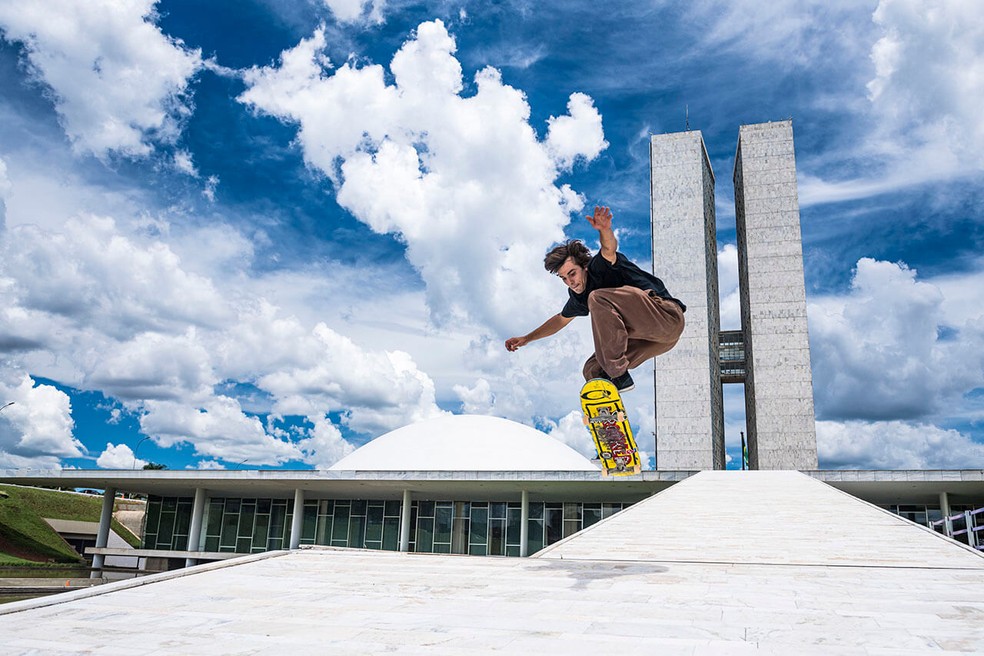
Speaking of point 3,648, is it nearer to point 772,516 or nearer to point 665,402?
point 772,516

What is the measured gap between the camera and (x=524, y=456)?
42156mm

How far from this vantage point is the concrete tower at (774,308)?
53.9 m

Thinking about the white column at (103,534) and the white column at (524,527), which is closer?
the white column at (524,527)

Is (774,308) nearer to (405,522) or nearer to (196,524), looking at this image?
(405,522)

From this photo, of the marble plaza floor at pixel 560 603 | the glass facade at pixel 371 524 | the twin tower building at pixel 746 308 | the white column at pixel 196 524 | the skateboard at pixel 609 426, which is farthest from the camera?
the twin tower building at pixel 746 308

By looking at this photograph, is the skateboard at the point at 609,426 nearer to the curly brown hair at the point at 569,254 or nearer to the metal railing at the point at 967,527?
the curly brown hair at the point at 569,254

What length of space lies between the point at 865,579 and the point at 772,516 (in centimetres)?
786

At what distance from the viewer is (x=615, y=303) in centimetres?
1027

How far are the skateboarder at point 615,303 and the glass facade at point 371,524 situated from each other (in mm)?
28397

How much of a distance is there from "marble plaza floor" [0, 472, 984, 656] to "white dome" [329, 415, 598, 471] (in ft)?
91.2

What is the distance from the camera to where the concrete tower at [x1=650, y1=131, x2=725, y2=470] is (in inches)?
2152

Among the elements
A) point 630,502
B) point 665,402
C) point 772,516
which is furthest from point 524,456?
point 772,516

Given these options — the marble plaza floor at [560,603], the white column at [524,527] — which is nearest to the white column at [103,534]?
the white column at [524,527]

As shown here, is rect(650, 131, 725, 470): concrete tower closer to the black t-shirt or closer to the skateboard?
the skateboard
